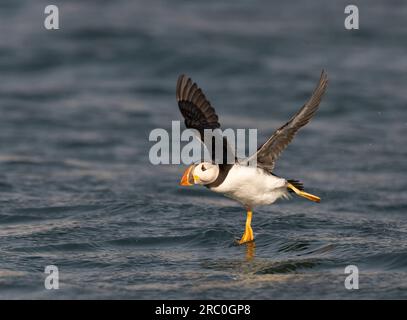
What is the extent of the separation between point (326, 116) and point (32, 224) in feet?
27.1

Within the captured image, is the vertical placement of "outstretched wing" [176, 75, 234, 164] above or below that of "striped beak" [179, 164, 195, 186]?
above

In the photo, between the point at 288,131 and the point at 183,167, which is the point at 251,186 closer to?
the point at 288,131

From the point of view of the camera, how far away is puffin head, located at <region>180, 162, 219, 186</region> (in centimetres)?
1009

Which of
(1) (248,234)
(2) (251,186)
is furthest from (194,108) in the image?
(1) (248,234)

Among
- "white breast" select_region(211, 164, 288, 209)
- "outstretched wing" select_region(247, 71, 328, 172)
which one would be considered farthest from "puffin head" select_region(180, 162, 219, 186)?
"outstretched wing" select_region(247, 71, 328, 172)

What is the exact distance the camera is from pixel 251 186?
1030 cm

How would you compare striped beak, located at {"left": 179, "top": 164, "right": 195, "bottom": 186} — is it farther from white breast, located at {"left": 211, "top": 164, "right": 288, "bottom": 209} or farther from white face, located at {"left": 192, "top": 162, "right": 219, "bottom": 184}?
white breast, located at {"left": 211, "top": 164, "right": 288, "bottom": 209}

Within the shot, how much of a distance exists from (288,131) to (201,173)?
46.4 inches

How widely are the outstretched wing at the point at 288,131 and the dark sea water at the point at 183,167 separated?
4.08 feet

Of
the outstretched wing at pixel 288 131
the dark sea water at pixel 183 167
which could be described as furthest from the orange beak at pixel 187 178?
the dark sea water at pixel 183 167

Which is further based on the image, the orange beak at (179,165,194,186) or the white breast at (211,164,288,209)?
the white breast at (211,164,288,209)

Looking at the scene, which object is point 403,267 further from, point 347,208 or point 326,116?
point 326,116

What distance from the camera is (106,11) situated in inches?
979

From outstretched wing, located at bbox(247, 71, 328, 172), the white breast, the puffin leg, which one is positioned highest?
outstretched wing, located at bbox(247, 71, 328, 172)
